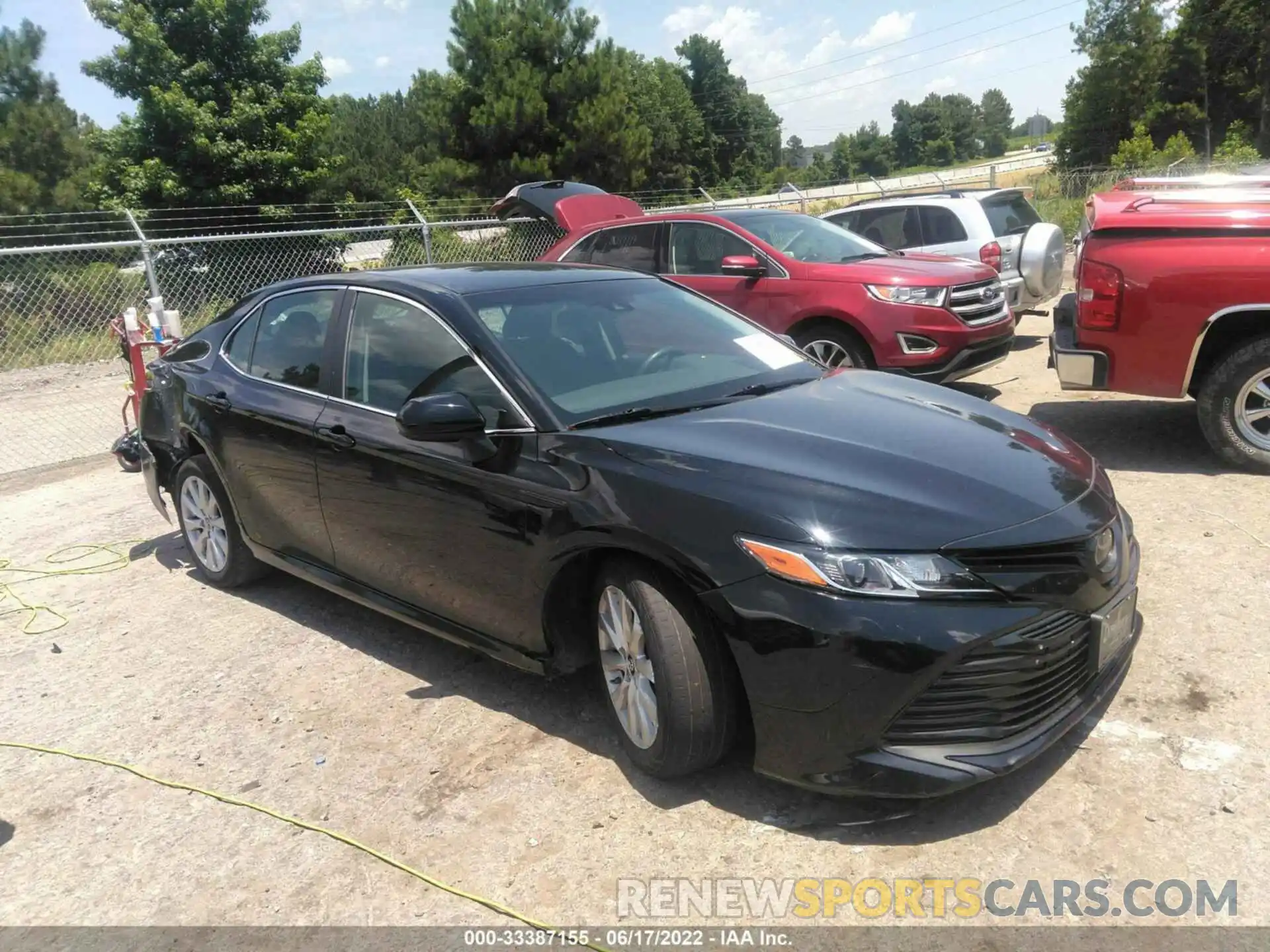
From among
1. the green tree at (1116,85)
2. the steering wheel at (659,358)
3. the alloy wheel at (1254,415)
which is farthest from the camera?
the green tree at (1116,85)

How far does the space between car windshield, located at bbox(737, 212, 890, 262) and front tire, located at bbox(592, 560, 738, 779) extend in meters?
5.41

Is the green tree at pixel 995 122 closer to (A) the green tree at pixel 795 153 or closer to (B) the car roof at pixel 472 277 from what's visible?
(A) the green tree at pixel 795 153

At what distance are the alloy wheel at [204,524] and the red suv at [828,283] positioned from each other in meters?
3.51

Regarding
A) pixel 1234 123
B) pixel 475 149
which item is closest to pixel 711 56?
pixel 1234 123

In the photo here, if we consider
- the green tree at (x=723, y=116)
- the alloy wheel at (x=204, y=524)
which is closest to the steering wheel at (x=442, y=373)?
the alloy wheel at (x=204, y=524)

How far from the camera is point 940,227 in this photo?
1050cm

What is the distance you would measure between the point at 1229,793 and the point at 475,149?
31037 mm

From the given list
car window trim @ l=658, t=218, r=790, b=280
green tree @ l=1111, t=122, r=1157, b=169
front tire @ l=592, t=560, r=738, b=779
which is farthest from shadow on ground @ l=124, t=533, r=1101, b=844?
green tree @ l=1111, t=122, r=1157, b=169

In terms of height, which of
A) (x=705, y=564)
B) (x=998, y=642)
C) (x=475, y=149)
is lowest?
(x=998, y=642)

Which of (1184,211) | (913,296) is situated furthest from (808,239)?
(1184,211)

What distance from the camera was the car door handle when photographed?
13.3 feet

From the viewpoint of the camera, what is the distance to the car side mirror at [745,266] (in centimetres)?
788

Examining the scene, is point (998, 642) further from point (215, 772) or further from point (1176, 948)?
point (215, 772)

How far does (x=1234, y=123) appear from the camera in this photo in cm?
4253
